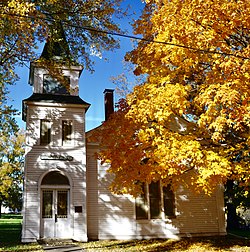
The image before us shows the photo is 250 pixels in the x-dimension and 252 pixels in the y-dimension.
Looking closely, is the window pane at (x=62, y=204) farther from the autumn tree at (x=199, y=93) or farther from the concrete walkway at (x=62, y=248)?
the autumn tree at (x=199, y=93)

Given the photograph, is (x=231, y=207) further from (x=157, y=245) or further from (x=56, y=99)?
(x=56, y=99)

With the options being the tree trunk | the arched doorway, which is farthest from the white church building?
the tree trunk

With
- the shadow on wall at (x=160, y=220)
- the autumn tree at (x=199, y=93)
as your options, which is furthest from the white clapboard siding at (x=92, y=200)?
the autumn tree at (x=199, y=93)

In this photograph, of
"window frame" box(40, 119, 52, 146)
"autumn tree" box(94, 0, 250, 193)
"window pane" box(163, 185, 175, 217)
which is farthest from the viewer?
"window pane" box(163, 185, 175, 217)

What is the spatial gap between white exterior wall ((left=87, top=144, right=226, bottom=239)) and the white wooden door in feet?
4.26

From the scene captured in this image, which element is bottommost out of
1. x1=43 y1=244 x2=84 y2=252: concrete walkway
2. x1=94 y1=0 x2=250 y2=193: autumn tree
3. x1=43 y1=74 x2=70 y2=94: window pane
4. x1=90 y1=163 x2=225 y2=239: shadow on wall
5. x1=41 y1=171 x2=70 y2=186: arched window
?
x1=43 y1=244 x2=84 y2=252: concrete walkway

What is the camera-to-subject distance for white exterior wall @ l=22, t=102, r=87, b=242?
57.4 feet

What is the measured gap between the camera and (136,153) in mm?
13719

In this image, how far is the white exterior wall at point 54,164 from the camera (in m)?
17.5

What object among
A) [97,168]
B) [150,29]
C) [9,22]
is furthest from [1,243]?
[150,29]

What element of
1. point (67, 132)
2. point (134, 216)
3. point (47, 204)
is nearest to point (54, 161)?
point (67, 132)

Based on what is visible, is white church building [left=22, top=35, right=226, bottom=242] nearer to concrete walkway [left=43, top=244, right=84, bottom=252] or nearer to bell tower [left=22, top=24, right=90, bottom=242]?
bell tower [left=22, top=24, right=90, bottom=242]

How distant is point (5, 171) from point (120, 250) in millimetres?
32077

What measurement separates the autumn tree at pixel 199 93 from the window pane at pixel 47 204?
5902 mm
